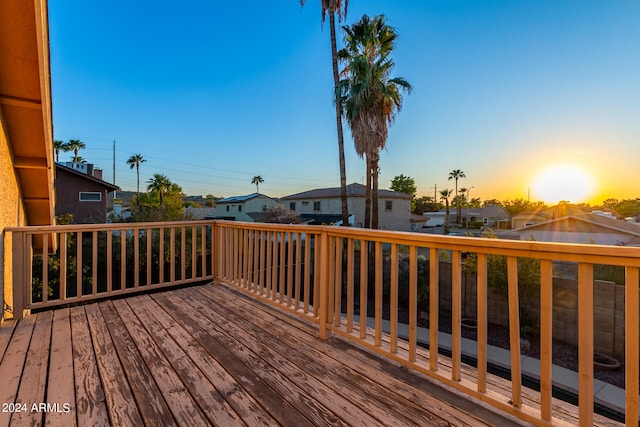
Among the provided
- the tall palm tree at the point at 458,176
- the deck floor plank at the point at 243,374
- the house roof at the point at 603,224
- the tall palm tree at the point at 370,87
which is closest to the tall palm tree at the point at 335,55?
the tall palm tree at the point at 370,87

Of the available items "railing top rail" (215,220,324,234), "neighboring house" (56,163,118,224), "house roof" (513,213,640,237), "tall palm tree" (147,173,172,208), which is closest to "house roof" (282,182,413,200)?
"house roof" (513,213,640,237)

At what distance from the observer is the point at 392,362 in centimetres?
192

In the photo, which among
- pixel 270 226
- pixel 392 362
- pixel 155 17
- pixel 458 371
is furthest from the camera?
pixel 155 17

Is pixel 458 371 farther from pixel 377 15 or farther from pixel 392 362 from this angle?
A: pixel 377 15

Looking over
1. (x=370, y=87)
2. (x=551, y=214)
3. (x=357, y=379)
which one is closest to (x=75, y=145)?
(x=370, y=87)

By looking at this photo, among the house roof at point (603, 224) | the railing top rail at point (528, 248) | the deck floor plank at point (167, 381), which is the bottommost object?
the deck floor plank at point (167, 381)

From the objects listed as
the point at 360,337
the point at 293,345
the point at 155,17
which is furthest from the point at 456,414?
the point at 155,17

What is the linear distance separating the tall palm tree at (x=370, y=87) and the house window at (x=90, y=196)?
44.2ft

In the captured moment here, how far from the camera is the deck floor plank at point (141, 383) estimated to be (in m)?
1.35

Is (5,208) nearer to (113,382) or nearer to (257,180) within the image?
(113,382)

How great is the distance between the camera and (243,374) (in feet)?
5.68

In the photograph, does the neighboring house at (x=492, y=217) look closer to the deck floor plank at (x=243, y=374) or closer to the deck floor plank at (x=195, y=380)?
the deck floor plank at (x=243, y=374)

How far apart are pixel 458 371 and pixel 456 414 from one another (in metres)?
0.22

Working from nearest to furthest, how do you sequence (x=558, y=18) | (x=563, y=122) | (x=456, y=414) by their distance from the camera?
1. (x=456, y=414)
2. (x=558, y=18)
3. (x=563, y=122)
